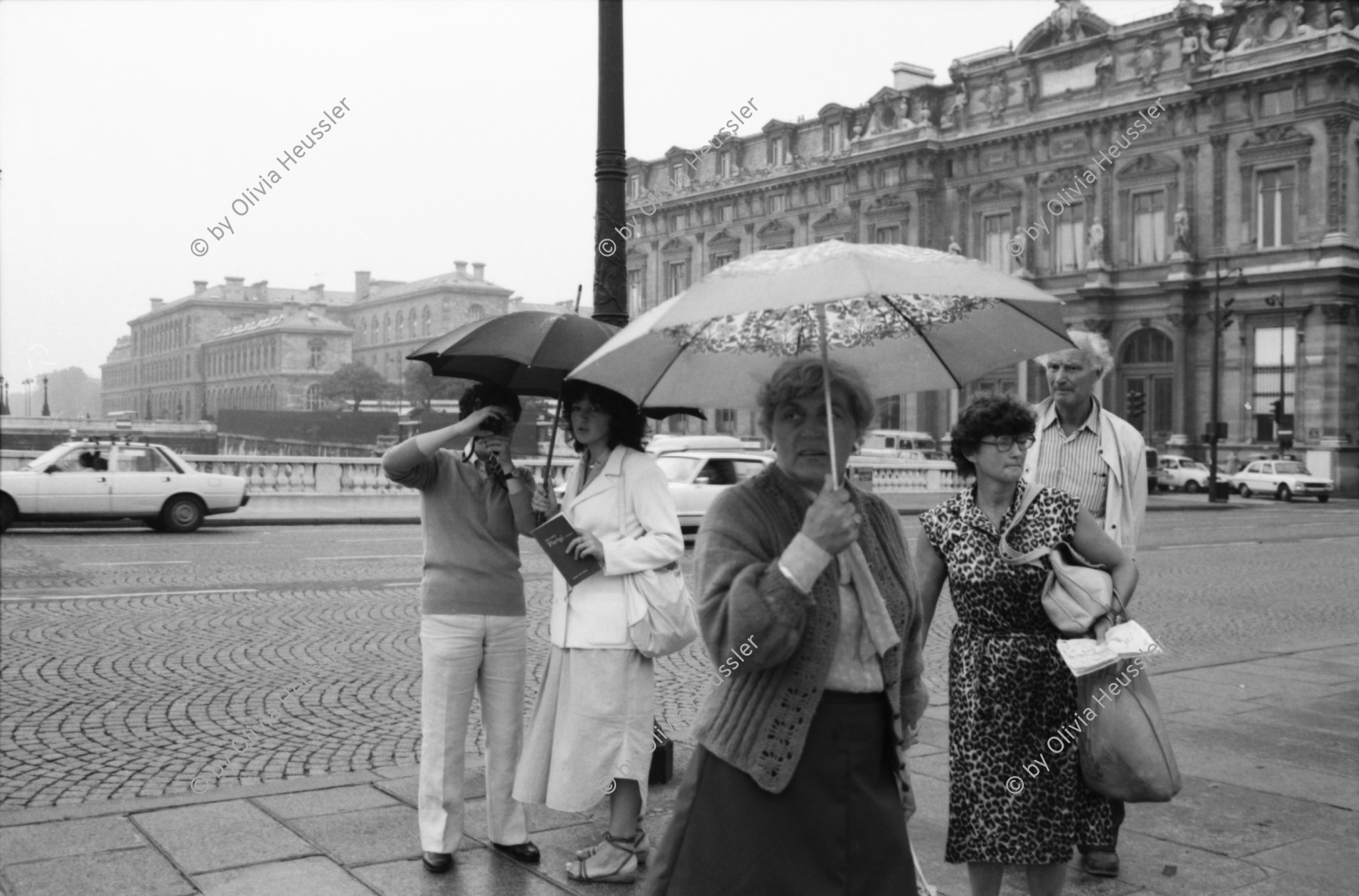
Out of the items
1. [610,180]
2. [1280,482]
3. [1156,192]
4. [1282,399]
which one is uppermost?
[1156,192]

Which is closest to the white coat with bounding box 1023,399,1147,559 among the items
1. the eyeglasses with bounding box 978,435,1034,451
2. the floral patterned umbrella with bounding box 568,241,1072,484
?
the eyeglasses with bounding box 978,435,1034,451

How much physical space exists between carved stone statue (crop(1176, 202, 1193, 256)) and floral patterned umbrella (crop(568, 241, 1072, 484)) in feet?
156

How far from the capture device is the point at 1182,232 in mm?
47438

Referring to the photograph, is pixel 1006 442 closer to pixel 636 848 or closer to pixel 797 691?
pixel 797 691

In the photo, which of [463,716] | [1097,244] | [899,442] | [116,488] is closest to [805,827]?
[463,716]

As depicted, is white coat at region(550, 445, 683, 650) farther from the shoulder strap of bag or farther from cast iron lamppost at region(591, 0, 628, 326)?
cast iron lamppost at region(591, 0, 628, 326)

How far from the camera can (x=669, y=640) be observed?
4410 mm

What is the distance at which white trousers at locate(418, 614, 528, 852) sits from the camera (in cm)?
454

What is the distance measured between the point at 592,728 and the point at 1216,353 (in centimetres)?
4070

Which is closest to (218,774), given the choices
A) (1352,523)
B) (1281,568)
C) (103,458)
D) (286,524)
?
(1281,568)

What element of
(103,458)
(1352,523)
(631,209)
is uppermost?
(631,209)

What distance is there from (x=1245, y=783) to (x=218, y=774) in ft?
15.0

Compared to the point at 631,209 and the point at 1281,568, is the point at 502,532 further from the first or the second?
the point at 631,209

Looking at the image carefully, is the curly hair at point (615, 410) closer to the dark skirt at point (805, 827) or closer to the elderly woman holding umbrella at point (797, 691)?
the elderly woman holding umbrella at point (797, 691)
